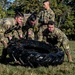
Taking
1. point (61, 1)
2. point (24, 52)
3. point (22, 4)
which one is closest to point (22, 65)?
point (24, 52)

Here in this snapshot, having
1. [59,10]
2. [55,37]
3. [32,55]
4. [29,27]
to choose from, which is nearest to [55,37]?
[55,37]

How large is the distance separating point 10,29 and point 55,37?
1.45m

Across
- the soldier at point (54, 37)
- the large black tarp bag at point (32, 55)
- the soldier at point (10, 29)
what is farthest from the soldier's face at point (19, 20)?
the soldier at point (54, 37)

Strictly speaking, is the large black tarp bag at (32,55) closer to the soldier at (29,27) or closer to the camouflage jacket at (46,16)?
the soldier at (29,27)

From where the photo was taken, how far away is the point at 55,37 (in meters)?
10.7

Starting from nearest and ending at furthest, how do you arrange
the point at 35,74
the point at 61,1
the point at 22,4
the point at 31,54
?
the point at 35,74 → the point at 31,54 → the point at 22,4 → the point at 61,1

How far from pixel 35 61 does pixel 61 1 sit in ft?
172

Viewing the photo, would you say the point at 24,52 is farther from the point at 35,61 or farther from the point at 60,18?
the point at 60,18

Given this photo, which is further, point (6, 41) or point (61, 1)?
point (61, 1)

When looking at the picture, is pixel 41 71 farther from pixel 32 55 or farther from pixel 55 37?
pixel 55 37

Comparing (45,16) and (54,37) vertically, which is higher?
(45,16)

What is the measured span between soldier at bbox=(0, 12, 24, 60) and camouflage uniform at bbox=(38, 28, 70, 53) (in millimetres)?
722

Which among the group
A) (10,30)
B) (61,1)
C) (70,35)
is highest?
(10,30)

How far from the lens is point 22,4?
179ft
